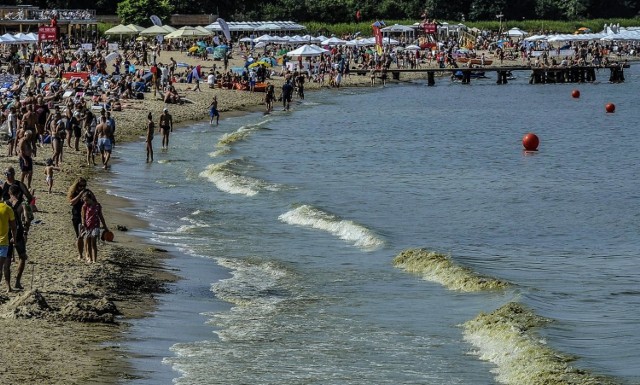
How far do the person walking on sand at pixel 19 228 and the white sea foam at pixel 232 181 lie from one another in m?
13.2

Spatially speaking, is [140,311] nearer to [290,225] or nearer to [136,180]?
[290,225]

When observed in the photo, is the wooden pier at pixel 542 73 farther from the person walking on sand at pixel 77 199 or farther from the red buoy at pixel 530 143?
the person walking on sand at pixel 77 199

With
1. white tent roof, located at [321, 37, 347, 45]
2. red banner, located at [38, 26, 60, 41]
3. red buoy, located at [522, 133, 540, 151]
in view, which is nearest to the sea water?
red buoy, located at [522, 133, 540, 151]

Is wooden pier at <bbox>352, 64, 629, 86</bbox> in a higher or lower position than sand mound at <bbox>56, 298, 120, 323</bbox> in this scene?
lower

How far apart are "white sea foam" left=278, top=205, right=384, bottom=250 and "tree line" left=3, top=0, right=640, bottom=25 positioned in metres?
63.5

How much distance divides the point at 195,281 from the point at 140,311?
2.58m

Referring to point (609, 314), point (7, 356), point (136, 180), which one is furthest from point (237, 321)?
point (136, 180)

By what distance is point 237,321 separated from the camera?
55.0 ft

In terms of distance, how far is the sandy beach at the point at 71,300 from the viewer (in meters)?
13.4

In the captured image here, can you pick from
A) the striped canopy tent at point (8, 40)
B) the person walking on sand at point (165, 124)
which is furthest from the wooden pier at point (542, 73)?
the person walking on sand at point (165, 124)

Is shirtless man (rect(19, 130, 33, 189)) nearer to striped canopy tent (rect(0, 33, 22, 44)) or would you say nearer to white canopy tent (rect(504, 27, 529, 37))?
striped canopy tent (rect(0, 33, 22, 44))

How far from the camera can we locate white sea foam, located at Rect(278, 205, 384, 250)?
78.4 ft

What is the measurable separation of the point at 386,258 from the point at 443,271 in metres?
1.79

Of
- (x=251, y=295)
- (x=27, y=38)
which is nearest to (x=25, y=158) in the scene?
(x=251, y=295)
